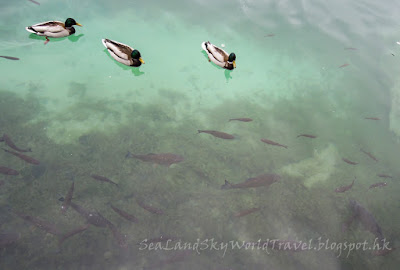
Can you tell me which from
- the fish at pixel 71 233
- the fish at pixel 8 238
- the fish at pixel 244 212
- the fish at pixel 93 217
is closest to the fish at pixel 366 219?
the fish at pixel 244 212

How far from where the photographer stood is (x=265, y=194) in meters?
5.03

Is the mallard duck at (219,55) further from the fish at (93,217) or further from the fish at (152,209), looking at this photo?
the fish at (93,217)

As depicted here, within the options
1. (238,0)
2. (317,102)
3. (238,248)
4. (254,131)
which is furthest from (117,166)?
(238,0)

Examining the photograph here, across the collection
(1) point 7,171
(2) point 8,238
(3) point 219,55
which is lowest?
(2) point 8,238

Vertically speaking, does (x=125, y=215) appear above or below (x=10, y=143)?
below

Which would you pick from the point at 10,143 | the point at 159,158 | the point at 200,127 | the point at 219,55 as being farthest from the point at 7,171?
the point at 219,55

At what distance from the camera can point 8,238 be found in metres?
3.78

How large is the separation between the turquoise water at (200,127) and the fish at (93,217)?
3.8 inches

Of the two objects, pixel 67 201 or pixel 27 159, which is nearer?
pixel 67 201

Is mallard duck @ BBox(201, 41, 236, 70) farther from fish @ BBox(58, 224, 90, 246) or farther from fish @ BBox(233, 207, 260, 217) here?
fish @ BBox(58, 224, 90, 246)

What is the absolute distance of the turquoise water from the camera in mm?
4203

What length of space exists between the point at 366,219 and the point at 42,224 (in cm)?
619

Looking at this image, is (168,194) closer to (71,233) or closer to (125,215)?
(125,215)

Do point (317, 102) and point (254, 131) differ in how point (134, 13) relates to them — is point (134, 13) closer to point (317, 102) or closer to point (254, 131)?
point (254, 131)
